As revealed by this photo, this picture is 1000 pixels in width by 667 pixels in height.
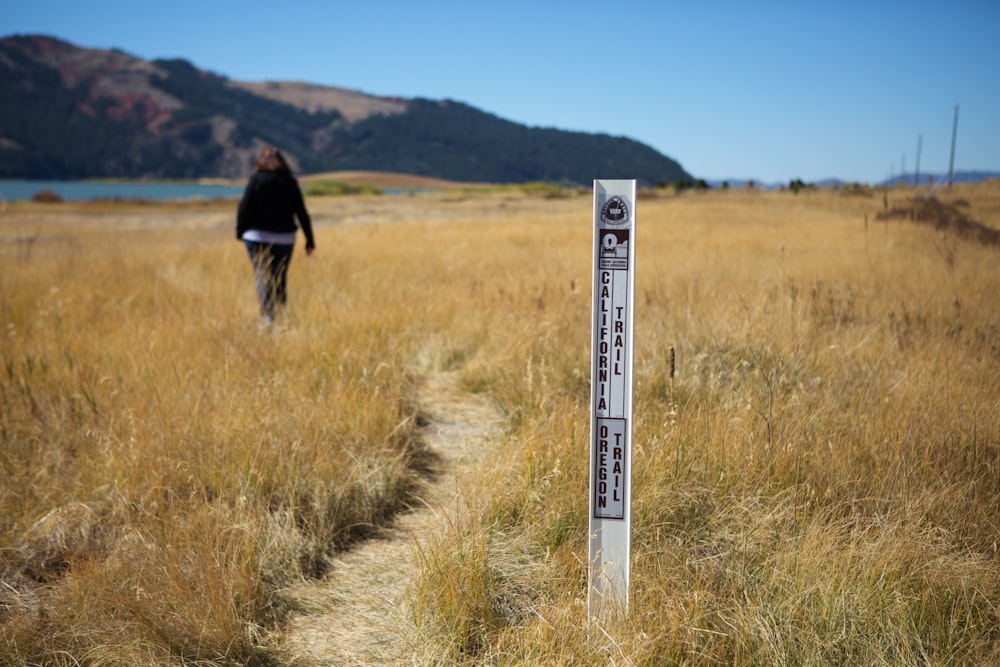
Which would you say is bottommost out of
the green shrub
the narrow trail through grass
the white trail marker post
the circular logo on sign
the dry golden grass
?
the narrow trail through grass

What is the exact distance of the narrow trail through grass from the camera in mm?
2277

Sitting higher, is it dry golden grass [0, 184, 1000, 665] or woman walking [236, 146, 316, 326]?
woman walking [236, 146, 316, 326]

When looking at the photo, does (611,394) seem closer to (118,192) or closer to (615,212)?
(615,212)

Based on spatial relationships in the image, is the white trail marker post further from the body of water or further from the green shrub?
the green shrub

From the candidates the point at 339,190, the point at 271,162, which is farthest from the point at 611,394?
the point at 339,190

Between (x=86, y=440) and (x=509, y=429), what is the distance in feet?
7.95

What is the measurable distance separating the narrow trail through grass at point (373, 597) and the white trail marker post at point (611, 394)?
2.20 feet

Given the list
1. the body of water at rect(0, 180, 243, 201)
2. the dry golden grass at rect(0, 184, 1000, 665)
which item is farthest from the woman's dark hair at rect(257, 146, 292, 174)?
the body of water at rect(0, 180, 243, 201)

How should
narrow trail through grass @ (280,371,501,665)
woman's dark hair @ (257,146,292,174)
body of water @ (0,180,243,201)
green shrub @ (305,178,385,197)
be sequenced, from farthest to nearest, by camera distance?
body of water @ (0,180,243,201) < green shrub @ (305,178,385,197) < woman's dark hair @ (257,146,292,174) < narrow trail through grass @ (280,371,501,665)

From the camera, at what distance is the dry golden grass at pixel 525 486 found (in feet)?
7.06

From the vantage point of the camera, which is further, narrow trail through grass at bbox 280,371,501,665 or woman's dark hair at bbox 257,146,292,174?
woman's dark hair at bbox 257,146,292,174

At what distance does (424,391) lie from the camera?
512cm

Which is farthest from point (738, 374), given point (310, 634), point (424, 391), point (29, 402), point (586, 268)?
point (586, 268)

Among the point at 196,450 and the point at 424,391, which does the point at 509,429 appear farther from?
the point at 196,450
